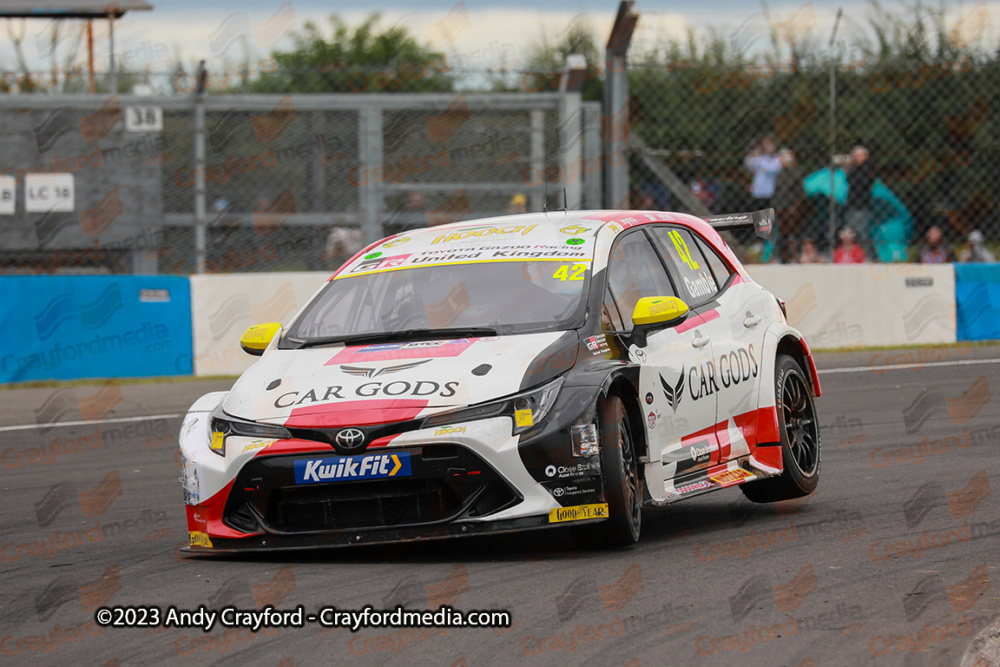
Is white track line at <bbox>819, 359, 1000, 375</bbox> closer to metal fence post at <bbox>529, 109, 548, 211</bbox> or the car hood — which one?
metal fence post at <bbox>529, 109, 548, 211</bbox>

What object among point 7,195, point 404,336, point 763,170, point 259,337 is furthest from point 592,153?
point 404,336

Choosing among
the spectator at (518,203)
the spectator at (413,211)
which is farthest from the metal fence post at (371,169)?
the spectator at (518,203)

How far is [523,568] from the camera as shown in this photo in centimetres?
592

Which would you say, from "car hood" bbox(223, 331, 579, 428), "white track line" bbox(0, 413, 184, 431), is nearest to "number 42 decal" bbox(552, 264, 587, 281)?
"car hood" bbox(223, 331, 579, 428)

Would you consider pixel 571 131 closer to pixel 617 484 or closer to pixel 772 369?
pixel 772 369

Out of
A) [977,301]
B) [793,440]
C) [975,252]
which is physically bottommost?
[977,301]

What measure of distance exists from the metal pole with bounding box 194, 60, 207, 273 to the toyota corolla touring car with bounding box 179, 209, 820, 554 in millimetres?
7721

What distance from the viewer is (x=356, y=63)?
128ft

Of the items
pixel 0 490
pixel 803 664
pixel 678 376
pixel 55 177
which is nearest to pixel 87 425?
pixel 0 490

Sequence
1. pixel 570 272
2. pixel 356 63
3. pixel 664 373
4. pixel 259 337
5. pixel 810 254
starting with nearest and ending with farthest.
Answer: pixel 664 373
pixel 570 272
pixel 259 337
pixel 810 254
pixel 356 63

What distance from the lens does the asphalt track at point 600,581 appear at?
470 cm

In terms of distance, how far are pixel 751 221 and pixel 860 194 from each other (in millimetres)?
8217

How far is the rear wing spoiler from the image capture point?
8.59 metres

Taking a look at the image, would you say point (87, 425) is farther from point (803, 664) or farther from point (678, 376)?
point (803, 664)
